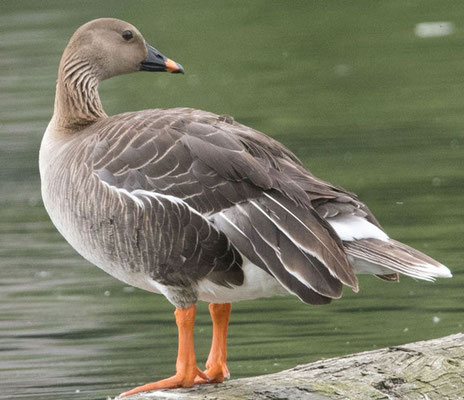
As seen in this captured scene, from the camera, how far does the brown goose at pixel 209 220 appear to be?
5.71 meters

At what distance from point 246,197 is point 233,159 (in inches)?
8.4

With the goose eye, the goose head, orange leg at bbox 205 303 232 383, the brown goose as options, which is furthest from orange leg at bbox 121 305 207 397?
the goose eye

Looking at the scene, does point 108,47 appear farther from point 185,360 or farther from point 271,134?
point 271,134

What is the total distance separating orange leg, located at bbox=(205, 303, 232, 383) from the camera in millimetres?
6305

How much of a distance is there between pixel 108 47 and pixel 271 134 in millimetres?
7720

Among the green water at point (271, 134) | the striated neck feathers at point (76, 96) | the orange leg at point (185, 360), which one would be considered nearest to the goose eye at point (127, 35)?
the striated neck feathers at point (76, 96)

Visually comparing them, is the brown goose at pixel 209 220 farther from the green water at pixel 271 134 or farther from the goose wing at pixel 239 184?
the green water at pixel 271 134

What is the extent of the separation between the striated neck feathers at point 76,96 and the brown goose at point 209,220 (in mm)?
564

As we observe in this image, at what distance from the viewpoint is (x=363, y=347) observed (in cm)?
873

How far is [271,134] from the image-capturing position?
581 inches

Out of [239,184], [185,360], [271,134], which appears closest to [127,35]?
[239,184]

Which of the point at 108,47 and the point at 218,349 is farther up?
the point at 108,47

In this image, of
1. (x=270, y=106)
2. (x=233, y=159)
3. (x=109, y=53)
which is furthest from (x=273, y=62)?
(x=233, y=159)

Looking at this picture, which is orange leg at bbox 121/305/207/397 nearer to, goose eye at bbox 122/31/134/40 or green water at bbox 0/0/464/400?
goose eye at bbox 122/31/134/40
